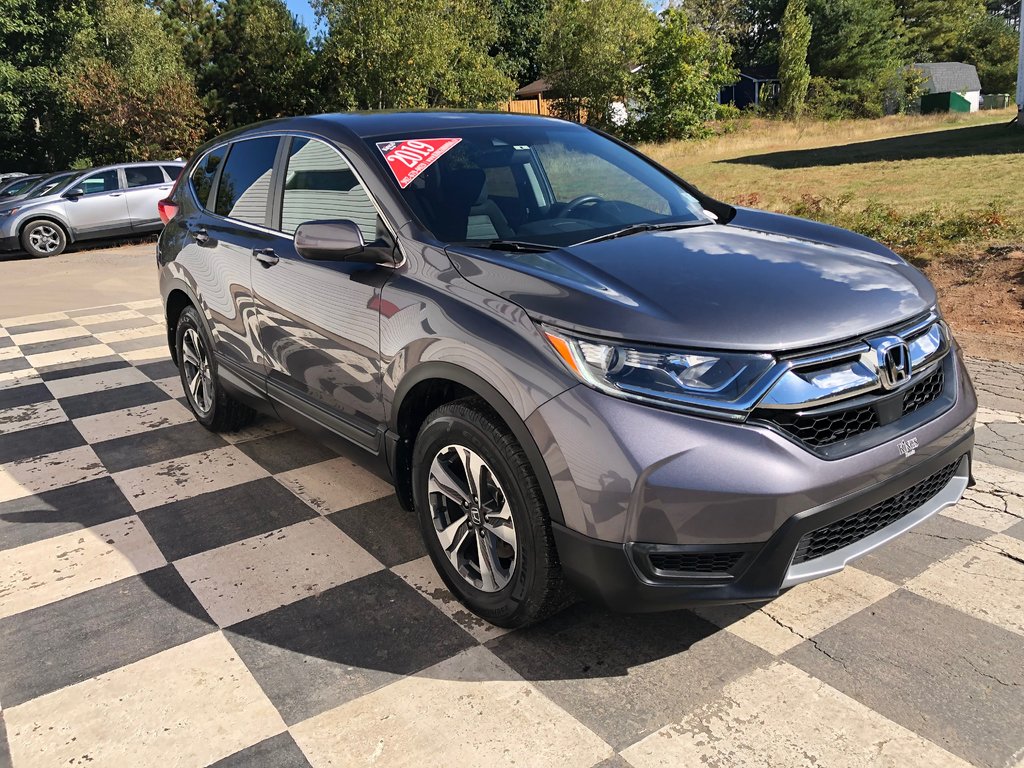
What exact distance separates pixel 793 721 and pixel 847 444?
785mm

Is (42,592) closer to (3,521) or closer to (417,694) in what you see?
(3,521)

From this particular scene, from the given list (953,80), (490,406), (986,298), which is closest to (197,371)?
(490,406)

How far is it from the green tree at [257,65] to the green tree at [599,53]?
12.4 metres

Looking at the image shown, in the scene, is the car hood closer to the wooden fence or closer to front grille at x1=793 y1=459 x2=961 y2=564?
front grille at x1=793 y1=459 x2=961 y2=564

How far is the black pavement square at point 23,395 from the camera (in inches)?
236

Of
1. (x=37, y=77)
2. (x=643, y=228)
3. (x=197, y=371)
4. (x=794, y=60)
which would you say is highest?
(x=37, y=77)

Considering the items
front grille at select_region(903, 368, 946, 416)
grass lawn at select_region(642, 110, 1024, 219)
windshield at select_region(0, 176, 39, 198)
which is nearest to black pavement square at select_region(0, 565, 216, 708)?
front grille at select_region(903, 368, 946, 416)

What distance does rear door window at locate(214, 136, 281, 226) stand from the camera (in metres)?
4.01

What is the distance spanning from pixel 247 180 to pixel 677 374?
281 centimetres

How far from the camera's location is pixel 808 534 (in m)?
2.29

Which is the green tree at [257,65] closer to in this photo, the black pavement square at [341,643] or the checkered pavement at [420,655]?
the checkered pavement at [420,655]

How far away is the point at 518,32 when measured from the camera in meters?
52.8

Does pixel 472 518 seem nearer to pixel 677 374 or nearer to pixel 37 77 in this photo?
pixel 677 374

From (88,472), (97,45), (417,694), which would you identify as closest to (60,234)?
(88,472)
